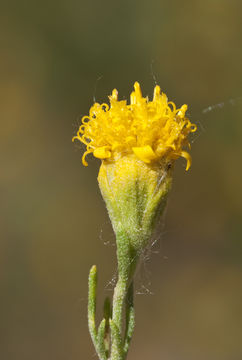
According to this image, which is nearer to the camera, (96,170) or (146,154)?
(146,154)

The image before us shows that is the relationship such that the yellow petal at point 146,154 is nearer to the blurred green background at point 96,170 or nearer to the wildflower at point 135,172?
the wildflower at point 135,172

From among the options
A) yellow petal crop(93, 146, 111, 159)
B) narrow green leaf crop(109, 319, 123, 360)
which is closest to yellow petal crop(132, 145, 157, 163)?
yellow petal crop(93, 146, 111, 159)

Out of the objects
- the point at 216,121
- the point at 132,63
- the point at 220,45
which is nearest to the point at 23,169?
the point at 132,63

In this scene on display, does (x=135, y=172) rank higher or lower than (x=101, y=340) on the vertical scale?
higher

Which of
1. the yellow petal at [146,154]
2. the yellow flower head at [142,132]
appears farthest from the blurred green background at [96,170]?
the yellow petal at [146,154]

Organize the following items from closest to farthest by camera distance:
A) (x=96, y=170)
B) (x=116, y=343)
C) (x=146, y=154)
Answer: (x=116, y=343) → (x=146, y=154) → (x=96, y=170)

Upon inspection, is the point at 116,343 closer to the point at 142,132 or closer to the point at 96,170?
the point at 142,132

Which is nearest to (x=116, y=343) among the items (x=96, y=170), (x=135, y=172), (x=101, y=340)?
(x=101, y=340)

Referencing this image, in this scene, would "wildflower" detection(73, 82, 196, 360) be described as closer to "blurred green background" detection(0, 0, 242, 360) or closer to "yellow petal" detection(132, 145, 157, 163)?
"yellow petal" detection(132, 145, 157, 163)
